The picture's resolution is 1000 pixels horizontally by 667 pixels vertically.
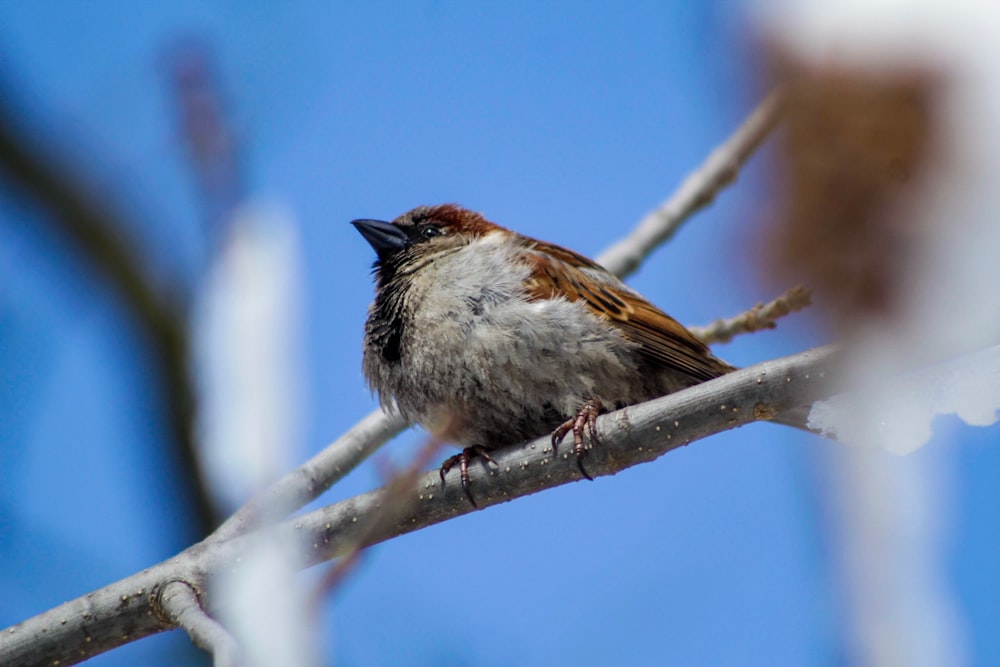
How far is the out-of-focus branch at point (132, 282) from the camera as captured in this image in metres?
1.36

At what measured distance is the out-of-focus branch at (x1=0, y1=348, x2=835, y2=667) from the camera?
2.61 m

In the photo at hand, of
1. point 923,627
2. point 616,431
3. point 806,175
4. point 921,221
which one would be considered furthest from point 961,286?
point 616,431

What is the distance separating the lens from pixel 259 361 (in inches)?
47.6

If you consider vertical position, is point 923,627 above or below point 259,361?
below

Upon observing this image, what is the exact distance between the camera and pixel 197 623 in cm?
229

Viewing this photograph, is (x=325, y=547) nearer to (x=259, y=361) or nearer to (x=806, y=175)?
(x=259, y=361)

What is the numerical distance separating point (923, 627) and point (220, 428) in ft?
3.30

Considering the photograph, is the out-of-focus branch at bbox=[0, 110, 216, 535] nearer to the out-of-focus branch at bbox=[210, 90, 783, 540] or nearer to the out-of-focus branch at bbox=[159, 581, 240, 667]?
the out-of-focus branch at bbox=[159, 581, 240, 667]

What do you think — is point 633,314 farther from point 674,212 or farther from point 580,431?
point 580,431

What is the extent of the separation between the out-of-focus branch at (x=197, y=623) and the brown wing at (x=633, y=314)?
1891 mm

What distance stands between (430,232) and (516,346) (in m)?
1.28

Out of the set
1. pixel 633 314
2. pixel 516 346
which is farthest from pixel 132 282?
pixel 633 314

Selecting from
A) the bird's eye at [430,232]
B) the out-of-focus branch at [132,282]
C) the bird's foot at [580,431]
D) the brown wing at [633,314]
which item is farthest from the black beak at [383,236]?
the out-of-focus branch at [132,282]

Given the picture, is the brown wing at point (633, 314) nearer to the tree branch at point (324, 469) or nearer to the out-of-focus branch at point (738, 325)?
the out-of-focus branch at point (738, 325)
